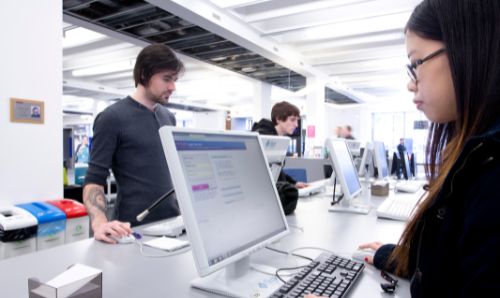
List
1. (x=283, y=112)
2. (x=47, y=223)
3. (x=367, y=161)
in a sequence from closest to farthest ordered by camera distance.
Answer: (x=47, y=223) → (x=283, y=112) → (x=367, y=161)

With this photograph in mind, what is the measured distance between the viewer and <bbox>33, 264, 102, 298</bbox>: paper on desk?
0.69 meters

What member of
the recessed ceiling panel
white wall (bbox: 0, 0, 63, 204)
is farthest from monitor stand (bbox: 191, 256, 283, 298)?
the recessed ceiling panel

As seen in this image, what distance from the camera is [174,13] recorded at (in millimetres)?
4199

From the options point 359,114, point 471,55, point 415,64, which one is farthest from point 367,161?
point 359,114

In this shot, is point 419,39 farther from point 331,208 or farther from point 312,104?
point 312,104

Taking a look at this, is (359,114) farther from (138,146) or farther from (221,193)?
(221,193)

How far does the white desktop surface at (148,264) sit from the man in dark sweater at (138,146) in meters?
0.29

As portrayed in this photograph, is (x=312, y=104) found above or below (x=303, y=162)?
above

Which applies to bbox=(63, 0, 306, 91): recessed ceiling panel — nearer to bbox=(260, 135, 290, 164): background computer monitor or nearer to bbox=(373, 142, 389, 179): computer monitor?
bbox=(373, 142, 389, 179): computer monitor

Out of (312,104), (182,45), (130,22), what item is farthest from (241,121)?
(130,22)

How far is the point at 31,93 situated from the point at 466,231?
95.5 inches

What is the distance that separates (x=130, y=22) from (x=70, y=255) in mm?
4400

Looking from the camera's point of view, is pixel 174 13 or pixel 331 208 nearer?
pixel 331 208

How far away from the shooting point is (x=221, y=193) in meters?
0.84
